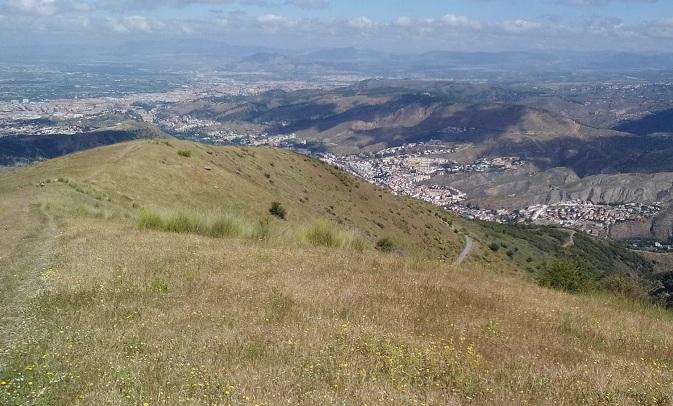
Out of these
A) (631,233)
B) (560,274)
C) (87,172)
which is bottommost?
(631,233)

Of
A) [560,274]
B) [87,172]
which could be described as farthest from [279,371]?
[87,172]

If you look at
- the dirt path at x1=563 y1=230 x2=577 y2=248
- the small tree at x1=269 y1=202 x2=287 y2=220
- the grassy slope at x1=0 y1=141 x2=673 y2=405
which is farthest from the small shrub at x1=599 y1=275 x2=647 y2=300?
the dirt path at x1=563 y1=230 x2=577 y2=248

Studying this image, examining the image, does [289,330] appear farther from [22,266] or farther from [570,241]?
[570,241]

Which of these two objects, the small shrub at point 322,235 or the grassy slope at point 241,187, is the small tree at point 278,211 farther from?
the small shrub at point 322,235

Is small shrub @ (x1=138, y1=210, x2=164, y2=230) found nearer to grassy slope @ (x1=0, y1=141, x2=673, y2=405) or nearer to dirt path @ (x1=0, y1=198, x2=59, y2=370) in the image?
grassy slope @ (x1=0, y1=141, x2=673, y2=405)

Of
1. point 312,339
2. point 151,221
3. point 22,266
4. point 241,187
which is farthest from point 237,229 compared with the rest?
point 241,187

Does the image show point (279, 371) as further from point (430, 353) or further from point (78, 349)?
point (78, 349)
